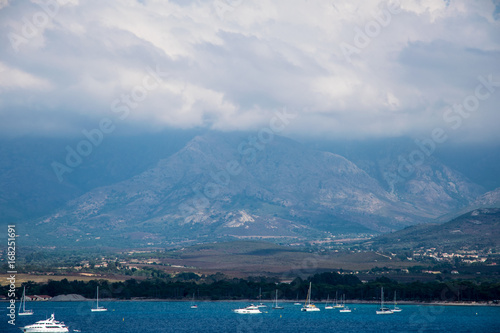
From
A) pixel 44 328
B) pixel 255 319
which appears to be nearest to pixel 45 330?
pixel 44 328

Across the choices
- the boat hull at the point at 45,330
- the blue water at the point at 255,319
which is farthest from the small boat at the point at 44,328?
the blue water at the point at 255,319

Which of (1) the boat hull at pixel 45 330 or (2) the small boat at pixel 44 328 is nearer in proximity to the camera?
(1) the boat hull at pixel 45 330

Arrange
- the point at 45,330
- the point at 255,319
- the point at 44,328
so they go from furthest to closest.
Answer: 1. the point at 255,319
2. the point at 44,328
3. the point at 45,330

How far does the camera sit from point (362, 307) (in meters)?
193

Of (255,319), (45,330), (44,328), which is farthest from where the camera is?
(255,319)

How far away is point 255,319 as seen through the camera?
15750 cm

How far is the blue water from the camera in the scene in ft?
456

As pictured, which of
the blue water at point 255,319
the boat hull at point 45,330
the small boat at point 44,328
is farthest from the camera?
the blue water at point 255,319

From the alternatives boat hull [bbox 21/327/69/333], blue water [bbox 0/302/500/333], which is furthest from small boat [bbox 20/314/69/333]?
blue water [bbox 0/302/500/333]

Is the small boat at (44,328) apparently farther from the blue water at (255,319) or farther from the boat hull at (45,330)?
the blue water at (255,319)

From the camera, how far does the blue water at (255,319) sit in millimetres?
138875

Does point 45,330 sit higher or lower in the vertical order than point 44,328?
lower

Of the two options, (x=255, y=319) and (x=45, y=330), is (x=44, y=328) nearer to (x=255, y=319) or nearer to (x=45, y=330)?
(x=45, y=330)

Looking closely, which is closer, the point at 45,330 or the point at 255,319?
the point at 45,330
